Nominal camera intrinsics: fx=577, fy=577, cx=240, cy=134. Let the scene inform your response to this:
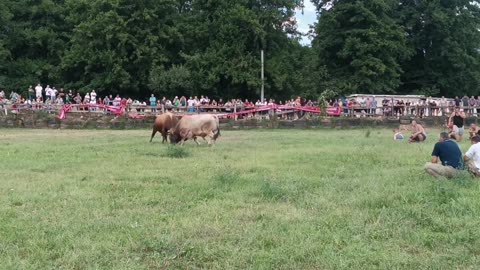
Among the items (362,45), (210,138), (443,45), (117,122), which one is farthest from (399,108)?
(443,45)

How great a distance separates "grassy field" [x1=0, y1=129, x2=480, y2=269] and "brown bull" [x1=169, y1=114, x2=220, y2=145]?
5368 mm

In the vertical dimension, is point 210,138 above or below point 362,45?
below

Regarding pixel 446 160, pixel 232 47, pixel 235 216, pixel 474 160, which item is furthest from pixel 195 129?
pixel 232 47

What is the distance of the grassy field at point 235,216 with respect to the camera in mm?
6141

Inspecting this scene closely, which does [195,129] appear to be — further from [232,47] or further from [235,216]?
[232,47]

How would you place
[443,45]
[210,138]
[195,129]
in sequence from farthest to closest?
[443,45] → [210,138] → [195,129]

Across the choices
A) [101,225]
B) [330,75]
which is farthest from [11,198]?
[330,75]

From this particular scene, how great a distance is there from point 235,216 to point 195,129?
38.0 feet

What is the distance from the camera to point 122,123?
3138 centimetres

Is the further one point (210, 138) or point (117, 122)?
point (117, 122)

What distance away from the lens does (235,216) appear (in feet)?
26.5

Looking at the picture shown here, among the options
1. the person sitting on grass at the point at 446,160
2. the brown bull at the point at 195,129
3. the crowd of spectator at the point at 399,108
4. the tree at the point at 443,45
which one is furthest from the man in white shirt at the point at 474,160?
the tree at the point at 443,45

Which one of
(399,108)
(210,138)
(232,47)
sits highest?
(232,47)

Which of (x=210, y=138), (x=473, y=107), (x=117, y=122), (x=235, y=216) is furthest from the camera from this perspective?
(x=473, y=107)
